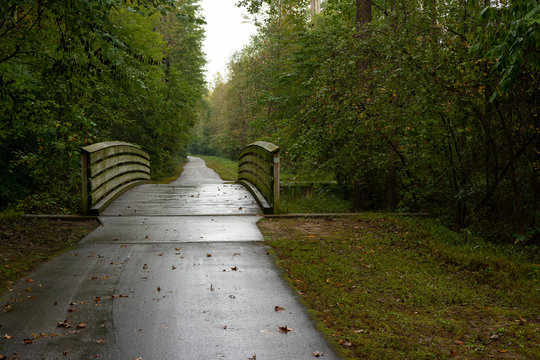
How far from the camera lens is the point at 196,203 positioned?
34.9ft

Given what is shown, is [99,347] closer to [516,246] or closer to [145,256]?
[145,256]

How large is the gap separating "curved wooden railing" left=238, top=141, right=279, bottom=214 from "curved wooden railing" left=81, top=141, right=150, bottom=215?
11.4ft

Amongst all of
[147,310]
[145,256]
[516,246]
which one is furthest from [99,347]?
[516,246]

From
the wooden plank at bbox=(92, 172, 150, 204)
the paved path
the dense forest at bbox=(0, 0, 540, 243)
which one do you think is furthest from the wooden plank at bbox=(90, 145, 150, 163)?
the paved path

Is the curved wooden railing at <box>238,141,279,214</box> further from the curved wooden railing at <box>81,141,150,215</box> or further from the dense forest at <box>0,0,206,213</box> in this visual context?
the curved wooden railing at <box>81,141,150,215</box>

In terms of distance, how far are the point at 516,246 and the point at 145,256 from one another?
572cm

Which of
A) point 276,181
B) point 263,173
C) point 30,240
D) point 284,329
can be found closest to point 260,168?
point 263,173

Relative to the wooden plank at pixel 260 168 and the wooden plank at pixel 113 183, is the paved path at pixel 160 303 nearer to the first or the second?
the wooden plank at pixel 113 183

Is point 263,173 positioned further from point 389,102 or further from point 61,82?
point 61,82

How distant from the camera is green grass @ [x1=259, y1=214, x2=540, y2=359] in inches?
141

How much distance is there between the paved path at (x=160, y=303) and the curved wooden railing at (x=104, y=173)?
69.7 inches

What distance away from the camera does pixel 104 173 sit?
10281mm

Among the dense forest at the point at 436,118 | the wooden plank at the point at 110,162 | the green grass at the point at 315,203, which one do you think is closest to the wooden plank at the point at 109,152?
the wooden plank at the point at 110,162

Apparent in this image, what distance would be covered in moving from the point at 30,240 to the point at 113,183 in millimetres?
4501
